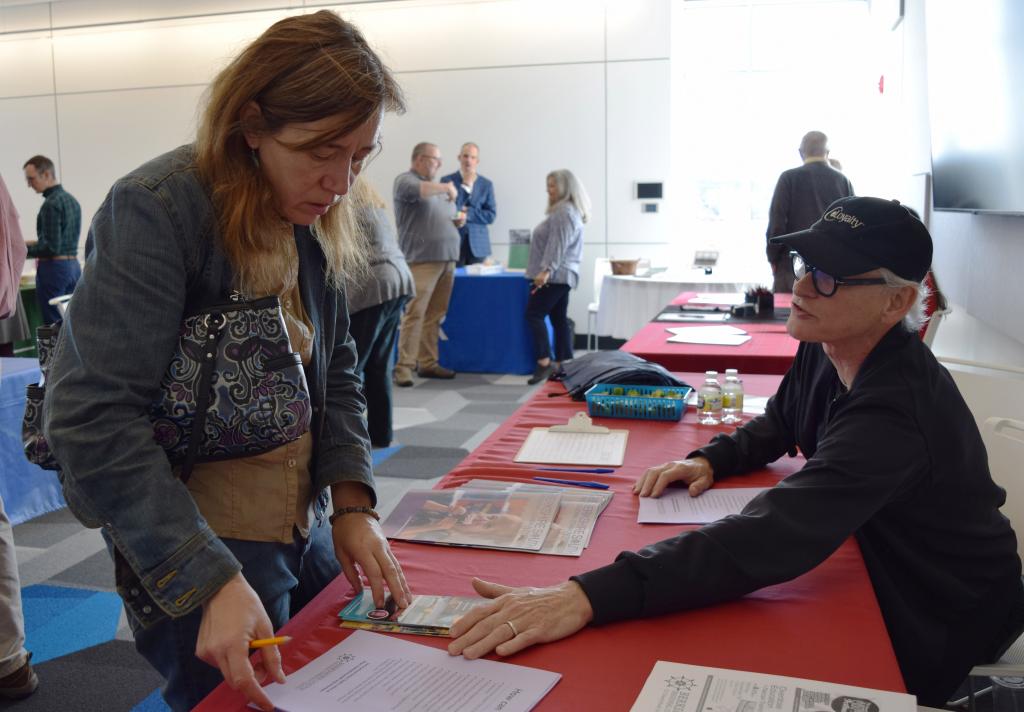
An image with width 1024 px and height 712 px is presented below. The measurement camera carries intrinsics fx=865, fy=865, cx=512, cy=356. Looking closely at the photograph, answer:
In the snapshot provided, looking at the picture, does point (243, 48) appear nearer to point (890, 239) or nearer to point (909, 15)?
point (890, 239)

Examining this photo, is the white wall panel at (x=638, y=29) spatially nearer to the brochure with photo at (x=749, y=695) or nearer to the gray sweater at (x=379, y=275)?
the gray sweater at (x=379, y=275)

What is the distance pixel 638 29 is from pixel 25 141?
658 cm

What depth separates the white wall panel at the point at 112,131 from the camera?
8.76 meters

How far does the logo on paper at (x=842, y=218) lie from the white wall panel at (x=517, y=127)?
20.9 feet

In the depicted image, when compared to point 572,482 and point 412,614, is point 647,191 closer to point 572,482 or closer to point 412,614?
point 572,482

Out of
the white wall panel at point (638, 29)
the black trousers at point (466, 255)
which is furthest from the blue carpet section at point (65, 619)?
the white wall panel at point (638, 29)

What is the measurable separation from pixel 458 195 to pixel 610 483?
233 inches

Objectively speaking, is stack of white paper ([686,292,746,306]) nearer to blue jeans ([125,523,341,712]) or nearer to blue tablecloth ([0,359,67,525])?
blue tablecloth ([0,359,67,525])

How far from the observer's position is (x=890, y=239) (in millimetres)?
1345

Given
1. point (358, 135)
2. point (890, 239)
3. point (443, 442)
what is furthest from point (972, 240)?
point (358, 135)

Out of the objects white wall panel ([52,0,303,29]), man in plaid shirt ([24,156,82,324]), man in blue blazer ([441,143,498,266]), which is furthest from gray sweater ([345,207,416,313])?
white wall panel ([52,0,303,29])

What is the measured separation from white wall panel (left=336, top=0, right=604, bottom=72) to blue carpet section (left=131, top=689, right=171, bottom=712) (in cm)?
638

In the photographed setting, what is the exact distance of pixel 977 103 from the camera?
110 inches

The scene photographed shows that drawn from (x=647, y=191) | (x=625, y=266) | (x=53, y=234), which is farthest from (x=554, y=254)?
(x=53, y=234)
